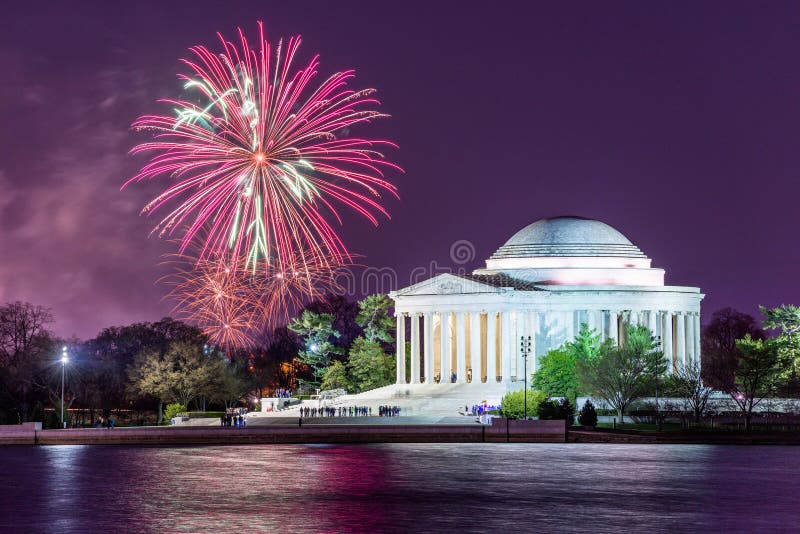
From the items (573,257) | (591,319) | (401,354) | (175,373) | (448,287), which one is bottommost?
(175,373)

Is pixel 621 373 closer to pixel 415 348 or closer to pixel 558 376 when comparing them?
pixel 558 376

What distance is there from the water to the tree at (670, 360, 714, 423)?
1050 inches

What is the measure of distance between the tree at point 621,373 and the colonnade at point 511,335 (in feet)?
97.8

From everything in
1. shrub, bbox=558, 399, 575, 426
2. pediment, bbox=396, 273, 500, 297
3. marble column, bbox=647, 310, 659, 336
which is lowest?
shrub, bbox=558, 399, 575, 426

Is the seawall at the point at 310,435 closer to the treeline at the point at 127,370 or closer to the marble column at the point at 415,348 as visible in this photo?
the treeline at the point at 127,370

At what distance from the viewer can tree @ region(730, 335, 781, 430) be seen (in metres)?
109

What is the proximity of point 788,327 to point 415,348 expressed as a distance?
46.6 meters

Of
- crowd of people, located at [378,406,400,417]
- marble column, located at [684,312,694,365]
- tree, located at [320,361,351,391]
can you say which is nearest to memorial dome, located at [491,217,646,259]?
marble column, located at [684,312,694,365]

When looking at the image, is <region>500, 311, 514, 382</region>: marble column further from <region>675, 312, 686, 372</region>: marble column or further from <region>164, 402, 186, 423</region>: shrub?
<region>164, 402, 186, 423</region>: shrub

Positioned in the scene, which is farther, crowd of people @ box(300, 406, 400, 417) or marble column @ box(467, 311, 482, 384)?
marble column @ box(467, 311, 482, 384)

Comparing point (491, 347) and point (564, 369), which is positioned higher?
point (491, 347)

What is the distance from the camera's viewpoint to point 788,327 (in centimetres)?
12344

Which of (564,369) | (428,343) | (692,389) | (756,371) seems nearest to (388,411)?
(564,369)

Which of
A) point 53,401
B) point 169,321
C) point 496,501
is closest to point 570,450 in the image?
point 496,501
